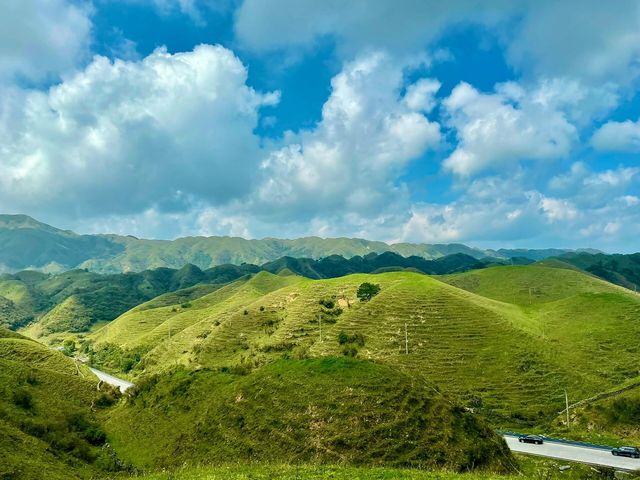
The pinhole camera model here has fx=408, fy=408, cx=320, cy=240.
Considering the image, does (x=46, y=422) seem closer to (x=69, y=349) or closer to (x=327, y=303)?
(x=327, y=303)

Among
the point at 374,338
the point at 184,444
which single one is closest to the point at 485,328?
the point at 374,338

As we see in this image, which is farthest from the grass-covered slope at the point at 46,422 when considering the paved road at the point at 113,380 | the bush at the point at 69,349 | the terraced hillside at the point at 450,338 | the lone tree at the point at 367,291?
the bush at the point at 69,349

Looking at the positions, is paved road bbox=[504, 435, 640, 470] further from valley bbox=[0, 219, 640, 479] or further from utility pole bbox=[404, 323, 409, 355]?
utility pole bbox=[404, 323, 409, 355]

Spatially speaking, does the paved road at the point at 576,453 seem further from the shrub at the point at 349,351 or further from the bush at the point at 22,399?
the bush at the point at 22,399

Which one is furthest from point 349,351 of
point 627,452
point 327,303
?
point 627,452

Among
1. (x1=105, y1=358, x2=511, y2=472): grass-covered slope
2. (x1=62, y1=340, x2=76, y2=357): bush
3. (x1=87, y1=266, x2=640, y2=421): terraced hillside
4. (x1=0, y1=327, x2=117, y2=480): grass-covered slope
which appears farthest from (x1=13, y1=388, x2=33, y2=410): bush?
(x1=62, y1=340, x2=76, y2=357): bush
